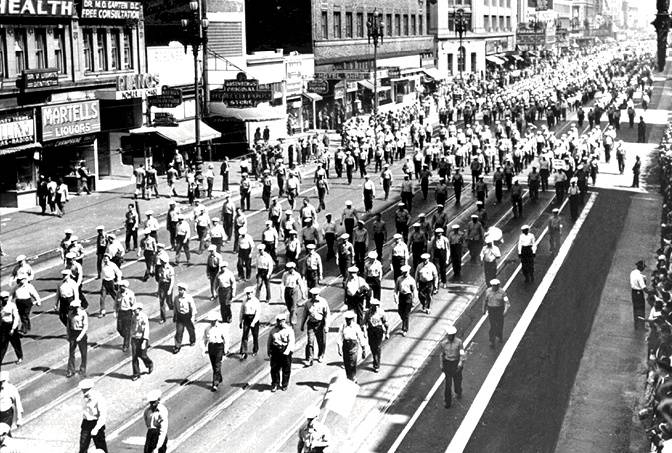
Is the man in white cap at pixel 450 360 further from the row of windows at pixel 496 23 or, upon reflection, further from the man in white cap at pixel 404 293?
the row of windows at pixel 496 23

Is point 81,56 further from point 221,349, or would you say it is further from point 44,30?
point 221,349

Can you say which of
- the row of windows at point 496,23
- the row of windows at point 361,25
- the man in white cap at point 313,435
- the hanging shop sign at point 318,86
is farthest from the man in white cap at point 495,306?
the row of windows at point 496,23

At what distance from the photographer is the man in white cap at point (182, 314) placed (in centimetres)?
1809

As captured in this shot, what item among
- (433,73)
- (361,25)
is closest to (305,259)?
(361,25)

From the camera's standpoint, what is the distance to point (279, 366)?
16359mm

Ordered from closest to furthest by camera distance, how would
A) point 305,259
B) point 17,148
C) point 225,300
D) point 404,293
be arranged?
1. point 404,293
2. point 225,300
3. point 305,259
4. point 17,148

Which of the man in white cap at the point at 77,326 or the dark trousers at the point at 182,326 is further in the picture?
the dark trousers at the point at 182,326

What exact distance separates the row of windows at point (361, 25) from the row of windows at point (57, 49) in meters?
25.4

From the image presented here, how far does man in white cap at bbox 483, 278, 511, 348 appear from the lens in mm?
18250

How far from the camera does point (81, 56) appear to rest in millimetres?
39594

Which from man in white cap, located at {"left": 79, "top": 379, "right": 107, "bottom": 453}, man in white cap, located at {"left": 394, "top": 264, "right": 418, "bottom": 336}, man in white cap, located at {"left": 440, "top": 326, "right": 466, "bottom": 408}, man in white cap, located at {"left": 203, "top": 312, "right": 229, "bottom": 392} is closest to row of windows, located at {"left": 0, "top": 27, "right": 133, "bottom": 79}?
man in white cap, located at {"left": 394, "top": 264, "right": 418, "bottom": 336}

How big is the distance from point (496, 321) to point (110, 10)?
92.4 ft

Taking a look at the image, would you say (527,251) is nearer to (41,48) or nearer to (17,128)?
(17,128)

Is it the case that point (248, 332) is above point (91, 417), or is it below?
below
